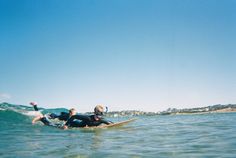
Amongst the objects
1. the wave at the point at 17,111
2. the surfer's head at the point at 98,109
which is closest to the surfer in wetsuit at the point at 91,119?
the surfer's head at the point at 98,109

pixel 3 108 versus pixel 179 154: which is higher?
pixel 3 108

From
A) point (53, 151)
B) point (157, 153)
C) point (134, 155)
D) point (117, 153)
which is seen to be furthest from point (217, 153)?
point (53, 151)

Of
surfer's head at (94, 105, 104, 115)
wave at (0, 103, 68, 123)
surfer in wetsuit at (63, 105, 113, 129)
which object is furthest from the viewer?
wave at (0, 103, 68, 123)

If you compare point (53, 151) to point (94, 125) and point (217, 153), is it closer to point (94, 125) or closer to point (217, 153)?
point (217, 153)

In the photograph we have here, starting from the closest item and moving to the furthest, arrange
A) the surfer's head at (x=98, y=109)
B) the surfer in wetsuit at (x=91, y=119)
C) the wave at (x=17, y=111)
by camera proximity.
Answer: the surfer in wetsuit at (x=91, y=119), the surfer's head at (x=98, y=109), the wave at (x=17, y=111)

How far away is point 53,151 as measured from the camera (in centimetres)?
850

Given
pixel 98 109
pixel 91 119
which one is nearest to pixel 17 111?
pixel 91 119

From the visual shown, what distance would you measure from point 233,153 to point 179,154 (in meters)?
1.37

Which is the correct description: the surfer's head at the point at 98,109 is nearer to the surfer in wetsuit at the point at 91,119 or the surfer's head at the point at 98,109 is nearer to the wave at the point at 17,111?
the surfer in wetsuit at the point at 91,119

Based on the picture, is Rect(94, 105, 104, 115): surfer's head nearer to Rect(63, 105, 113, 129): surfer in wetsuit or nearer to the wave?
Rect(63, 105, 113, 129): surfer in wetsuit

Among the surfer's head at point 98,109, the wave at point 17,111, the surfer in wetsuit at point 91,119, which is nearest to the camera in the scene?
the surfer in wetsuit at point 91,119

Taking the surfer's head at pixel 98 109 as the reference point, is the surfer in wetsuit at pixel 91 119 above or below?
below

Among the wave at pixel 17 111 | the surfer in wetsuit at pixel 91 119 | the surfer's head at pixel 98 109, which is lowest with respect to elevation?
the surfer in wetsuit at pixel 91 119

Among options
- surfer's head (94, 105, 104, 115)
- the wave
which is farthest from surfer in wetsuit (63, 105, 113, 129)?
the wave
